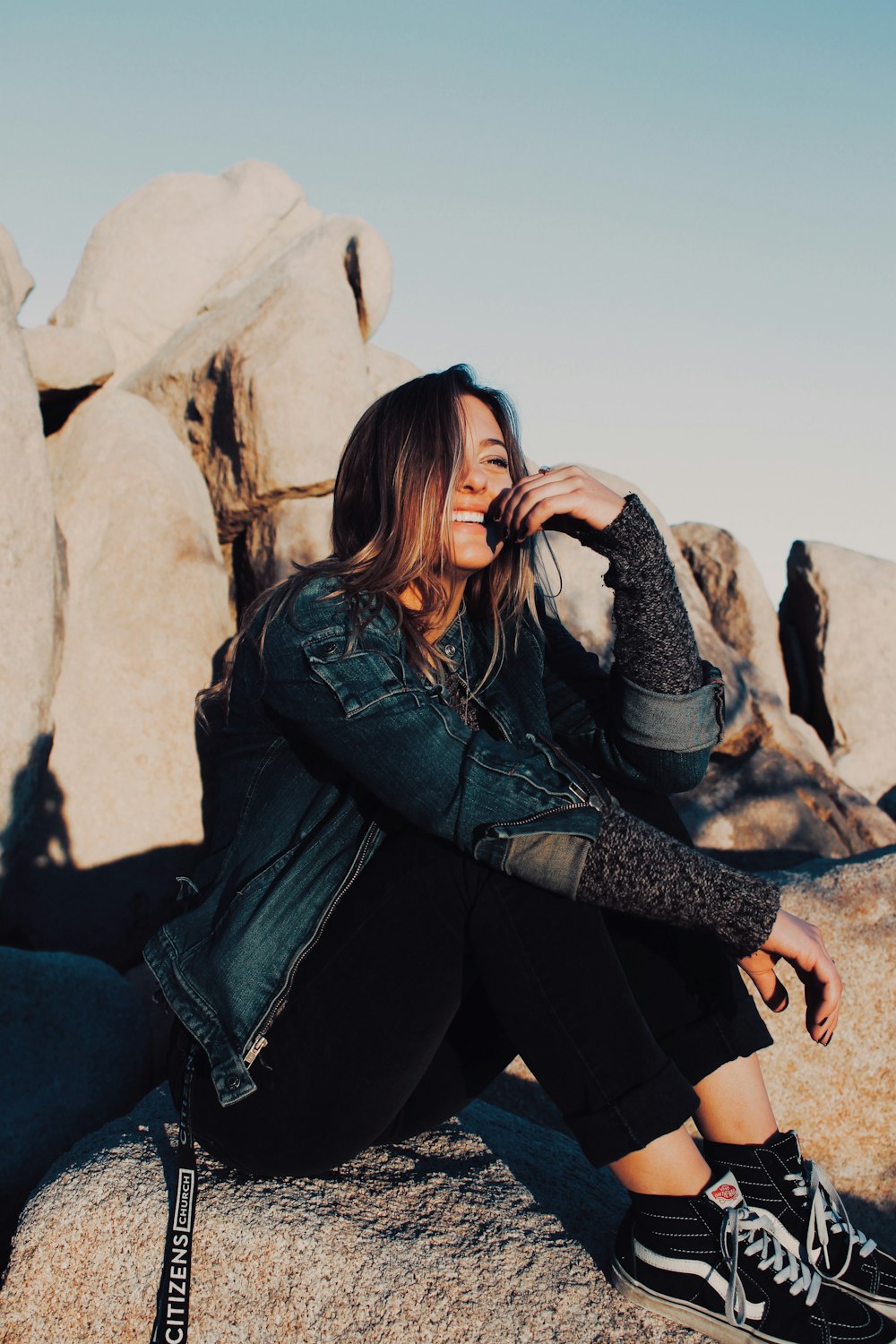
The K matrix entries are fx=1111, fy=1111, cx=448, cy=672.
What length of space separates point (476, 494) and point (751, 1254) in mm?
1475

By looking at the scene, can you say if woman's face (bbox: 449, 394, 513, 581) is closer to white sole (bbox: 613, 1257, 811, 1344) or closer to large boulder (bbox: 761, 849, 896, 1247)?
white sole (bbox: 613, 1257, 811, 1344)

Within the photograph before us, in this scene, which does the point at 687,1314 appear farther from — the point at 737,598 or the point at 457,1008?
the point at 737,598

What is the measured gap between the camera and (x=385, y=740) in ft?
6.00

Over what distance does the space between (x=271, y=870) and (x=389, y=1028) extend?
1.13 feet

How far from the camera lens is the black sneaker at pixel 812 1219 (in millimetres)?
1841

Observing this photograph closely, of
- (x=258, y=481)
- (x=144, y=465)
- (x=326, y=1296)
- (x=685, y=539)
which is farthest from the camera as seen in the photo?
(x=685, y=539)

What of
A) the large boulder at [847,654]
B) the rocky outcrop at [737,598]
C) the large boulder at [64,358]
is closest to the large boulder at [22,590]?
the large boulder at [64,358]

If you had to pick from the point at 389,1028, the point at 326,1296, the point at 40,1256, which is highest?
the point at 389,1028

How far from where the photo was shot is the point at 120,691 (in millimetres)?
Result: 4844

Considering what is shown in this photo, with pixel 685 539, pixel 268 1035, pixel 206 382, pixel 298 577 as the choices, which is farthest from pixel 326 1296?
pixel 685 539

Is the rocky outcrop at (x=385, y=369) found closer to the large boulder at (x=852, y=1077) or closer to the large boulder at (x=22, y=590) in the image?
the large boulder at (x=22, y=590)

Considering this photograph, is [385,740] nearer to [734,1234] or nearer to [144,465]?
[734,1234]

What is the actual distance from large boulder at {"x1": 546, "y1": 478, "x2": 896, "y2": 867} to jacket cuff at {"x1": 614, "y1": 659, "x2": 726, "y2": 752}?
3.12m

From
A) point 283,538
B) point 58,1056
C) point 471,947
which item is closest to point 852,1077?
point 471,947
